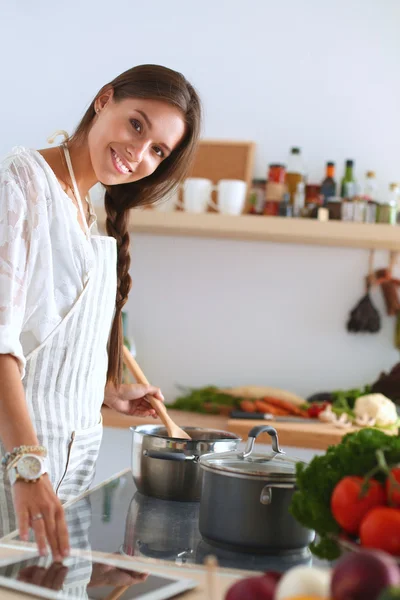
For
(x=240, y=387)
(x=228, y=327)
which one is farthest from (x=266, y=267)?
(x=240, y=387)

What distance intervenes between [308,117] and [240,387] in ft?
3.75

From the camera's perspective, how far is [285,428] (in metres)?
2.66

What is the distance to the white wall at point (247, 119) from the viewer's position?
3248mm

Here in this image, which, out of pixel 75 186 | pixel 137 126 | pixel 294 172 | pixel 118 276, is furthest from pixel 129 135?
pixel 294 172

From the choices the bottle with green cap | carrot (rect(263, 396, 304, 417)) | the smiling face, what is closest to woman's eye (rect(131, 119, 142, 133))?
the smiling face

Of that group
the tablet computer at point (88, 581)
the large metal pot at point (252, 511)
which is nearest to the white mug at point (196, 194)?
the large metal pot at point (252, 511)

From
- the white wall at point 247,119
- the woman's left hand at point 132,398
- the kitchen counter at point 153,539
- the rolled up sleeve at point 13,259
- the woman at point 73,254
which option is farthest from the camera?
the white wall at point 247,119

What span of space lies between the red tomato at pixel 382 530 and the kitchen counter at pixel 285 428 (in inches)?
71.5

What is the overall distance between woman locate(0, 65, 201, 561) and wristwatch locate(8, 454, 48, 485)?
0.55ft

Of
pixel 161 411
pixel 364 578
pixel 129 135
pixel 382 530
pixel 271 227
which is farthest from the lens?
pixel 271 227

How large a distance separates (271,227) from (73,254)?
1.76 metres

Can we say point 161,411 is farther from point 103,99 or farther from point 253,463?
point 103,99

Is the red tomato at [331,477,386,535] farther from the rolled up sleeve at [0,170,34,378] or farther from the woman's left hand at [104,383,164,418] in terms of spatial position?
the woman's left hand at [104,383,164,418]

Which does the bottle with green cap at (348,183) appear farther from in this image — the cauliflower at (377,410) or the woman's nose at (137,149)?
the woman's nose at (137,149)
